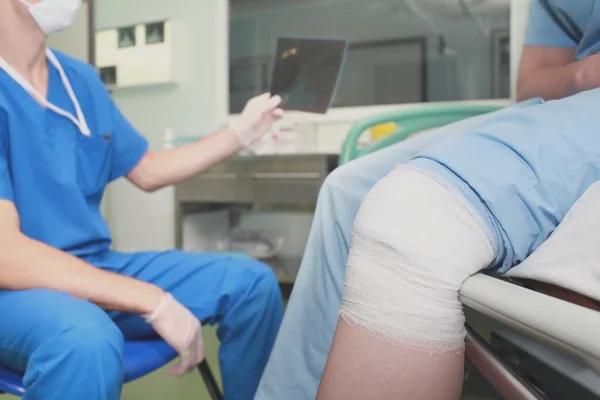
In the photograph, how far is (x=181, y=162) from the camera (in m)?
1.14

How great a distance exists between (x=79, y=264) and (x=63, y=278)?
0.10 feet

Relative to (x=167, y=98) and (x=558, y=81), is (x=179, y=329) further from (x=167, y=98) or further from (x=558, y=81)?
(x=167, y=98)

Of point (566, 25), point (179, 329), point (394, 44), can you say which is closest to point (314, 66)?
point (566, 25)

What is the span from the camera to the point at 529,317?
35 centimetres

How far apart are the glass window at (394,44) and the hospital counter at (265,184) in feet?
1.98

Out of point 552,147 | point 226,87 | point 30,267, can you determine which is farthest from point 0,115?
point 226,87

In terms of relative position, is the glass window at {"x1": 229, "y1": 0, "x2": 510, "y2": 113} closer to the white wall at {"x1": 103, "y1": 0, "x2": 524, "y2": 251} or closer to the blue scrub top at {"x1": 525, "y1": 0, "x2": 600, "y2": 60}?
the white wall at {"x1": 103, "y1": 0, "x2": 524, "y2": 251}

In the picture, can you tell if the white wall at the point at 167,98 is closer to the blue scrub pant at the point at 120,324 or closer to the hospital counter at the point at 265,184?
the hospital counter at the point at 265,184

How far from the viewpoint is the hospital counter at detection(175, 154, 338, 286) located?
211 centimetres

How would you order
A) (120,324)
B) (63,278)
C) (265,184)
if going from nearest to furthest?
(63,278) < (120,324) < (265,184)

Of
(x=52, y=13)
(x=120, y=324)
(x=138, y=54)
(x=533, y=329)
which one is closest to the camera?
(x=533, y=329)

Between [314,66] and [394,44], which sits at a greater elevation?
[394,44]

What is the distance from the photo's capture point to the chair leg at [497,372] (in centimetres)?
48

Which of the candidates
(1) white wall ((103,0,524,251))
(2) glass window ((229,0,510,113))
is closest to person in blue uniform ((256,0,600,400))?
(2) glass window ((229,0,510,113))
